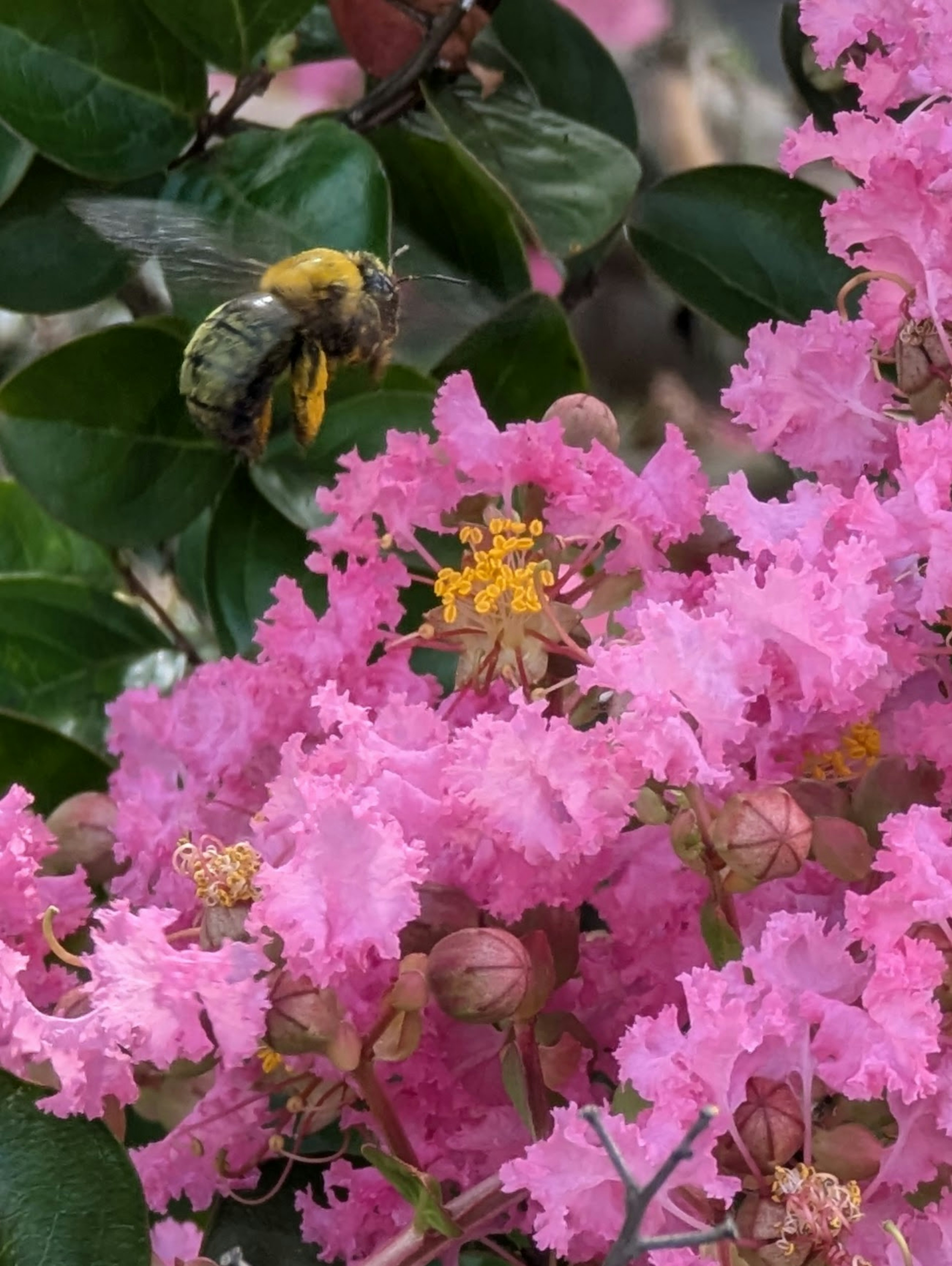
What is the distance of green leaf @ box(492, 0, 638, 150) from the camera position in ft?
3.81

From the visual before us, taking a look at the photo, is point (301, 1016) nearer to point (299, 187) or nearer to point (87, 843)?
point (87, 843)

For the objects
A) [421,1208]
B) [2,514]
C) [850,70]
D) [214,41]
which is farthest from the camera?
[2,514]

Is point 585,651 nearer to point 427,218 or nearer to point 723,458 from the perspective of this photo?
point 427,218

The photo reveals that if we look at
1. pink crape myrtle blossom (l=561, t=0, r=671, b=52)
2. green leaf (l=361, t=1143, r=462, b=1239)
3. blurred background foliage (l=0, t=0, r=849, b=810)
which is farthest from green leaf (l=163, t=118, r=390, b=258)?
pink crape myrtle blossom (l=561, t=0, r=671, b=52)

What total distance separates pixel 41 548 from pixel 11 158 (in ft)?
1.39

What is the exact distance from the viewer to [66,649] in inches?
45.0

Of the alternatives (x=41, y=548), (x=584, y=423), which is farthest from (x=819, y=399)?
(x=41, y=548)

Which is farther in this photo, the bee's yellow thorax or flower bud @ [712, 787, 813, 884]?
the bee's yellow thorax

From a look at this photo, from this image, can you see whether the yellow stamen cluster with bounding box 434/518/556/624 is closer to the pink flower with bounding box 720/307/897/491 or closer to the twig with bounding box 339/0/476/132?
the pink flower with bounding box 720/307/897/491

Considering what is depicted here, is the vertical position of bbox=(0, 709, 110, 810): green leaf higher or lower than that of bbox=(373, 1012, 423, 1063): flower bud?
lower

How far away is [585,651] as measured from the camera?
2.09ft

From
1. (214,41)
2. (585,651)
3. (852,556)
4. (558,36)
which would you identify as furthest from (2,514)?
(852,556)

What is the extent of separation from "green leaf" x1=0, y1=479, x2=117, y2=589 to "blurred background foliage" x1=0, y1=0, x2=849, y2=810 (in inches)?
2.3

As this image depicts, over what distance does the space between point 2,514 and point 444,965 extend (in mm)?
875
